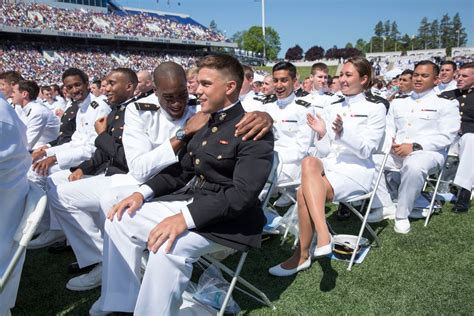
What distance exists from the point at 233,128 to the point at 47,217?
2811 millimetres

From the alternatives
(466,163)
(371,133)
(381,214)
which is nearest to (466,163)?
(466,163)

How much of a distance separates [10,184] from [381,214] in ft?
13.7

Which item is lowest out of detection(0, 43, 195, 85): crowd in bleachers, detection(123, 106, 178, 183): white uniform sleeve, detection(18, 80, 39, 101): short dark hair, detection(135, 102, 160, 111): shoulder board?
detection(123, 106, 178, 183): white uniform sleeve

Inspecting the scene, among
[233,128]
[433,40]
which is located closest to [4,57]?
[233,128]

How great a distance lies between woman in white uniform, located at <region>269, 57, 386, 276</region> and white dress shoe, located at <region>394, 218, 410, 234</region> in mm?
904

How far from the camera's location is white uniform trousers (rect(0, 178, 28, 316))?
2.50m

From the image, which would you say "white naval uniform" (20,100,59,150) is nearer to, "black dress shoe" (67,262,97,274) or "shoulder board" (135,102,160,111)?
"black dress shoe" (67,262,97,274)

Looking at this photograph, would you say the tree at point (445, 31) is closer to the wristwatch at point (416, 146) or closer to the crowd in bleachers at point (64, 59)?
the crowd in bleachers at point (64, 59)

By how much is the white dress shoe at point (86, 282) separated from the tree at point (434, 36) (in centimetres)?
13304

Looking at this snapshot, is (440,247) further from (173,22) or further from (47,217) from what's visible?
(173,22)

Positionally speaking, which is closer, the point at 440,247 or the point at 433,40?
the point at 440,247

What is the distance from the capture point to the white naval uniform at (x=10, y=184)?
95.0 inches

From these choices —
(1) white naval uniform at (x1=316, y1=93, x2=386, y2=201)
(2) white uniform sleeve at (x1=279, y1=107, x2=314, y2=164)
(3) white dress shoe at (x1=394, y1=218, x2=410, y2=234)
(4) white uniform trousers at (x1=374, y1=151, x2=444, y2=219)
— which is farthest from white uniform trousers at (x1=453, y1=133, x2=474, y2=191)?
(2) white uniform sleeve at (x1=279, y1=107, x2=314, y2=164)

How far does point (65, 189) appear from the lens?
3.87 m
